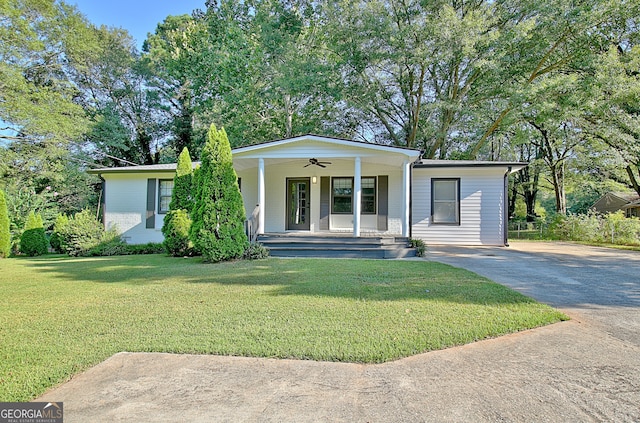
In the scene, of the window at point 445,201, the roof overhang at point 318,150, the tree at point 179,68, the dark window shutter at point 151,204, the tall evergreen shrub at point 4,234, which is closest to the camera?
the roof overhang at point 318,150

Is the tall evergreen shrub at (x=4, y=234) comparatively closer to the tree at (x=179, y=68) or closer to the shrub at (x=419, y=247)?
the tree at (x=179, y=68)

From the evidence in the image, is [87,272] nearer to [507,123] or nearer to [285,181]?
[285,181]

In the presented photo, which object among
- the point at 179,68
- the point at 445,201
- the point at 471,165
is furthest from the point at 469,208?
the point at 179,68

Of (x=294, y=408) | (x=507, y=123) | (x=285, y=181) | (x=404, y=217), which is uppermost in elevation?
(x=507, y=123)

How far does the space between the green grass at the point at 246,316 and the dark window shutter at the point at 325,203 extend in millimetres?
5932

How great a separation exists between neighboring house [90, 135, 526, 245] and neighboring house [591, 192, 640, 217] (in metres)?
25.3

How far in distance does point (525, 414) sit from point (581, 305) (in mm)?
3171

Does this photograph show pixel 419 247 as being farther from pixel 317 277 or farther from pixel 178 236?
pixel 178 236

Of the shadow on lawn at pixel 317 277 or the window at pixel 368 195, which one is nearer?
the shadow on lawn at pixel 317 277

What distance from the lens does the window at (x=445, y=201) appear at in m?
12.4

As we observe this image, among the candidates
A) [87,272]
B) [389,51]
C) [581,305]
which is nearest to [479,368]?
[581,305]

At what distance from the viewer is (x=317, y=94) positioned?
18.2 metres

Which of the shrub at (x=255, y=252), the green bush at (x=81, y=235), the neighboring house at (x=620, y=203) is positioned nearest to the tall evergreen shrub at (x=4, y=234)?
the green bush at (x=81, y=235)

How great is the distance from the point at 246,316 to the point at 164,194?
10.6 m
